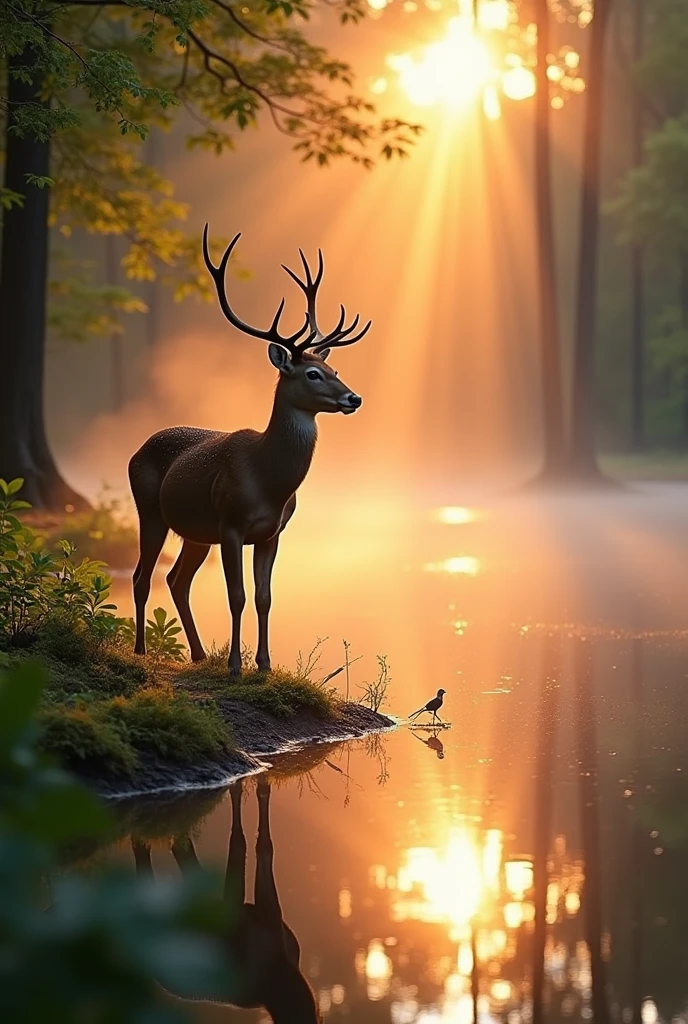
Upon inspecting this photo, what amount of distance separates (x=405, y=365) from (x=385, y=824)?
58.6 meters

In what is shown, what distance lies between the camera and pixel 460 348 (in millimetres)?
64000

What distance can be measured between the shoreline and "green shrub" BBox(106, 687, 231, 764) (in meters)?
0.06

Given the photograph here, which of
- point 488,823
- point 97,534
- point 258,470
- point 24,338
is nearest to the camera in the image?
point 488,823

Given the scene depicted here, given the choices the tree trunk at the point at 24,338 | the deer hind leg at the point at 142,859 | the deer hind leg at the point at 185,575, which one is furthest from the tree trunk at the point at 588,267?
the deer hind leg at the point at 142,859

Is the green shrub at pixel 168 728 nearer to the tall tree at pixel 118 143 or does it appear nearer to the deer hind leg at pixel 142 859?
the deer hind leg at pixel 142 859

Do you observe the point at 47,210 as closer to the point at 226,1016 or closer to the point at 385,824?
the point at 385,824

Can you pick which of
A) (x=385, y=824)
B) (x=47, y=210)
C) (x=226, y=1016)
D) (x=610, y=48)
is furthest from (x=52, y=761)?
(x=610, y=48)

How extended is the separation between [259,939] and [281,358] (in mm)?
4179

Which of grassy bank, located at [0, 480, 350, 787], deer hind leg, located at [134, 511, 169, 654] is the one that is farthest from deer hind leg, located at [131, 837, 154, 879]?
deer hind leg, located at [134, 511, 169, 654]

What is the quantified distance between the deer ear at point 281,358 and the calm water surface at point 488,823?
2059mm

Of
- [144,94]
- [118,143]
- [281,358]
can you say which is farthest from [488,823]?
[118,143]

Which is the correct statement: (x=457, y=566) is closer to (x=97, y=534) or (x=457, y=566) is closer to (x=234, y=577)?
(x=97, y=534)

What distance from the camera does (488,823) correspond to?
6844 millimetres

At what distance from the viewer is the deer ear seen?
8816mm
